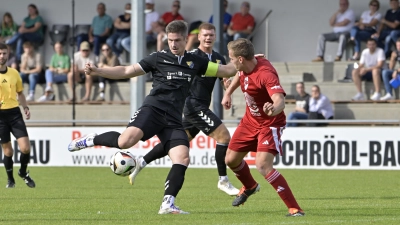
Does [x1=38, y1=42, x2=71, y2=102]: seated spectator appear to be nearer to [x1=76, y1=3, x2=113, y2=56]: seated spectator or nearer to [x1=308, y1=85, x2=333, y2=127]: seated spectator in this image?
[x1=76, y1=3, x2=113, y2=56]: seated spectator

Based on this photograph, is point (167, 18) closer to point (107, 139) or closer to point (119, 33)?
point (119, 33)

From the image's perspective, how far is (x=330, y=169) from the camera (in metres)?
18.3

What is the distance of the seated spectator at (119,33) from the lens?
79.0ft

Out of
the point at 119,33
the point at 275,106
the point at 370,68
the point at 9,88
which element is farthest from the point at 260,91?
the point at 119,33

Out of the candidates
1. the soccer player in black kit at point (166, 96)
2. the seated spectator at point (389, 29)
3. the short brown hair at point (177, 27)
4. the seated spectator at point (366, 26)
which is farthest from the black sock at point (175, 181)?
the seated spectator at point (366, 26)

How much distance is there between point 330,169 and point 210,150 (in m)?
2.65

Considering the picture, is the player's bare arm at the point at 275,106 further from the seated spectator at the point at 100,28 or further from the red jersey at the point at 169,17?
the seated spectator at the point at 100,28

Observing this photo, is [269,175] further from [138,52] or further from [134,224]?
[138,52]

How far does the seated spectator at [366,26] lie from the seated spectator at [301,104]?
237 centimetres

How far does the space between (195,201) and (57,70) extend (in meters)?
13.9

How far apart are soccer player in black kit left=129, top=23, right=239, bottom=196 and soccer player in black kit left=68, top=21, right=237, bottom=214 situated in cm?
209

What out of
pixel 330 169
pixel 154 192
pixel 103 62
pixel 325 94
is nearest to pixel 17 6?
pixel 103 62

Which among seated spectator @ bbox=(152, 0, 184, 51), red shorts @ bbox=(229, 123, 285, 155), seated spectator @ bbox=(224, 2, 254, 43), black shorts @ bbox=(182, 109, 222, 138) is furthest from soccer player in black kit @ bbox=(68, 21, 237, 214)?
seated spectator @ bbox=(152, 0, 184, 51)

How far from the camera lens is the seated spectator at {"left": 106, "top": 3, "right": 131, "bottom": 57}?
24.1 m
